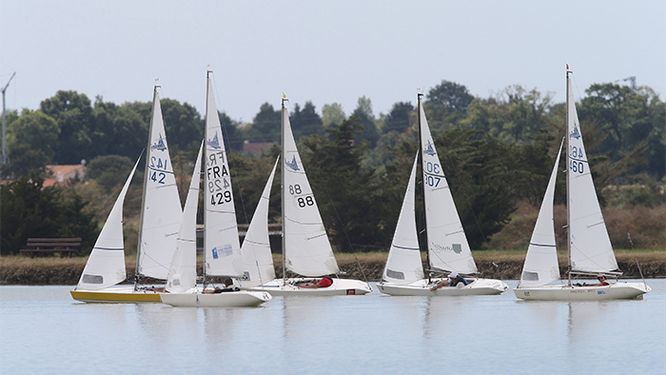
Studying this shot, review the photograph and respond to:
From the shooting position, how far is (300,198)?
6366 cm

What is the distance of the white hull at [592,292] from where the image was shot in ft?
184

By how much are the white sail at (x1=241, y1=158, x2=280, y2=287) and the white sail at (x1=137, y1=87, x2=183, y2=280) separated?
13.9ft

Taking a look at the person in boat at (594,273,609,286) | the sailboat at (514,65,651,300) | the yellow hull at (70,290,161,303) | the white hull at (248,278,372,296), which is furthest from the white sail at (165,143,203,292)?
the person in boat at (594,273,609,286)

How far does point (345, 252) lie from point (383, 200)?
452 cm

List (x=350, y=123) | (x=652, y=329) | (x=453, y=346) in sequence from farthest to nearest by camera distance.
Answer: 1. (x=350, y=123)
2. (x=652, y=329)
3. (x=453, y=346)

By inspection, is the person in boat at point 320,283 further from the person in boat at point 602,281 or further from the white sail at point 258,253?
the person in boat at point 602,281

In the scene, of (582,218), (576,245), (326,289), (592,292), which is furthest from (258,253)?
(592,292)

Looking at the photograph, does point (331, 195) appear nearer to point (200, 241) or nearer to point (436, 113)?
point (200, 241)

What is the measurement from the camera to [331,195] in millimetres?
85375

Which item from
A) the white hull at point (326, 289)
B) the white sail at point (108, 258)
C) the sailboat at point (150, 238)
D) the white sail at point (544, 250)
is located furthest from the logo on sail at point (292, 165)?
the white sail at point (544, 250)

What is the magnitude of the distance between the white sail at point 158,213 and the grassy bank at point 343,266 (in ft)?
44.1

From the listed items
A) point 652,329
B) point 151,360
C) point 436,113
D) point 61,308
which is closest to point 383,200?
point 61,308

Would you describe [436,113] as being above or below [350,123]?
above

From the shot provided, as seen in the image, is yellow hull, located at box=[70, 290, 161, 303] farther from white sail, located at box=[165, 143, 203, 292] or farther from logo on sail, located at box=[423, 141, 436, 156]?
logo on sail, located at box=[423, 141, 436, 156]
